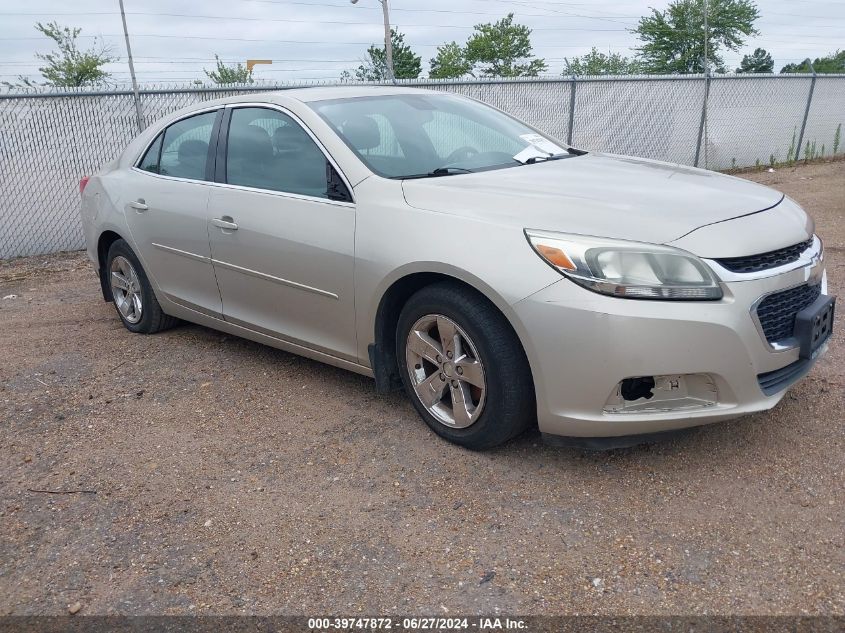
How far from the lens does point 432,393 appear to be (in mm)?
Answer: 3557

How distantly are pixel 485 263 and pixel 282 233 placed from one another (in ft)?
4.23

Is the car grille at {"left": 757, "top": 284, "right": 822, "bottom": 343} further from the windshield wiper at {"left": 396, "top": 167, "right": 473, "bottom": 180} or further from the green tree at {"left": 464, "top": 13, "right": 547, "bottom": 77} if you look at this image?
the green tree at {"left": 464, "top": 13, "right": 547, "bottom": 77}

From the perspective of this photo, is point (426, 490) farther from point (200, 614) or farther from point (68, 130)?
point (68, 130)

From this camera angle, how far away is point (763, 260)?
303 centimetres

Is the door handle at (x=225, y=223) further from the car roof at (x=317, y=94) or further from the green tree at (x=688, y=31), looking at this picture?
the green tree at (x=688, y=31)

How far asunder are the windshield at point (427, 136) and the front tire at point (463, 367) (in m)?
0.78

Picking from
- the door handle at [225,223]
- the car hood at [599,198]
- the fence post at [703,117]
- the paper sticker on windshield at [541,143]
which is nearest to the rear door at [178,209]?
the door handle at [225,223]

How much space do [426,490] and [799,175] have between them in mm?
12284

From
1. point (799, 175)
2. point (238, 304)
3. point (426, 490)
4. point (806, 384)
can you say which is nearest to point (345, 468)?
point (426, 490)

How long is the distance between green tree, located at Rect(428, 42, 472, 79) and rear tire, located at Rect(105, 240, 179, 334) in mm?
62347

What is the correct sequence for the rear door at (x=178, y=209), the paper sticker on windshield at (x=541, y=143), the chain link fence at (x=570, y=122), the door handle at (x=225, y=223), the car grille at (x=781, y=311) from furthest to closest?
the chain link fence at (x=570, y=122), the rear door at (x=178, y=209), the paper sticker on windshield at (x=541, y=143), the door handle at (x=225, y=223), the car grille at (x=781, y=311)

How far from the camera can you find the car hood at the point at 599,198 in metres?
3.05

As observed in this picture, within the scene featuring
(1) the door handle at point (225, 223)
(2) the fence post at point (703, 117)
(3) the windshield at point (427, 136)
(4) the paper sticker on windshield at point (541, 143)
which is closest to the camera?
(3) the windshield at point (427, 136)

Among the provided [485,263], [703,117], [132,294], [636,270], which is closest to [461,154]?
[485,263]
